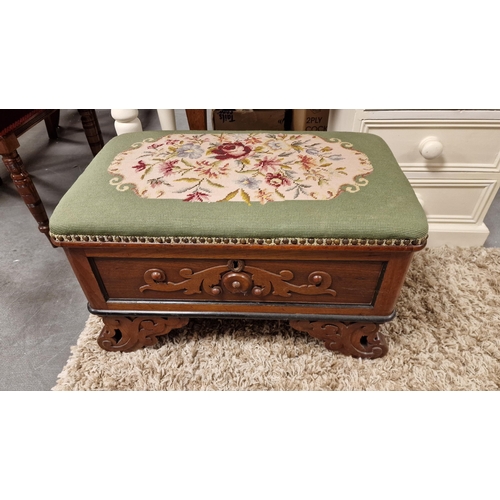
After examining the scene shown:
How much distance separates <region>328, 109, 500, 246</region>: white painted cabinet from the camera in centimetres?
99

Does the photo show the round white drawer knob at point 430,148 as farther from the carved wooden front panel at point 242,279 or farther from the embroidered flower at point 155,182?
the embroidered flower at point 155,182

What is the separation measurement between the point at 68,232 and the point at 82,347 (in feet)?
1.24

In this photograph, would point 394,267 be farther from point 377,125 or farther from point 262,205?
point 377,125

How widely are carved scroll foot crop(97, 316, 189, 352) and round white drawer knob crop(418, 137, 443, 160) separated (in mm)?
794

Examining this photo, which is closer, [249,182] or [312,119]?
[249,182]

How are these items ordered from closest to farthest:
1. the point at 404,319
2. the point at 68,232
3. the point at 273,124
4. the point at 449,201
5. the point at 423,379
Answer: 1. the point at 68,232
2. the point at 423,379
3. the point at 404,319
4. the point at 449,201
5. the point at 273,124

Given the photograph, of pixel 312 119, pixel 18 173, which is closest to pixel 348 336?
pixel 312 119

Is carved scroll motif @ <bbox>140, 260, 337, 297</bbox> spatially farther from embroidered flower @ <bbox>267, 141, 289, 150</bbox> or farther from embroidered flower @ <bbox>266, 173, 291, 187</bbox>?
embroidered flower @ <bbox>267, 141, 289, 150</bbox>

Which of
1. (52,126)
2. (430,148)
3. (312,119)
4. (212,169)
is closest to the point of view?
(212,169)

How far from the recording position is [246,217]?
0.67 meters

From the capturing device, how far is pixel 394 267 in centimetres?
72

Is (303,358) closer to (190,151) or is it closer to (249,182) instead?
(249,182)

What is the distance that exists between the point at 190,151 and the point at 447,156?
0.75 meters

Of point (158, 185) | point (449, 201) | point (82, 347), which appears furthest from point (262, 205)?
point (449, 201)
